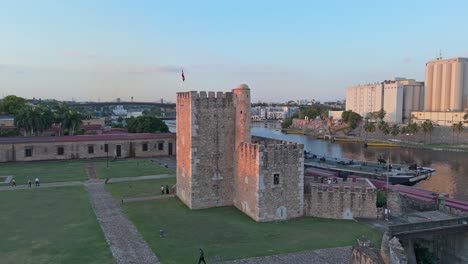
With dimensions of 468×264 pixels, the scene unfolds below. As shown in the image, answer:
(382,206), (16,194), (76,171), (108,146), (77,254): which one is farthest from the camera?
(108,146)

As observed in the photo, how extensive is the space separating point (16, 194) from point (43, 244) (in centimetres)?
1365

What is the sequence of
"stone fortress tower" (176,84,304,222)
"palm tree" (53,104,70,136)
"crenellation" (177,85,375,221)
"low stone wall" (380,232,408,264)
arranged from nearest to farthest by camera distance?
"low stone wall" (380,232,408,264), "crenellation" (177,85,375,221), "stone fortress tower" (176,84,304,222), "palm tree" (53,104,70,136)

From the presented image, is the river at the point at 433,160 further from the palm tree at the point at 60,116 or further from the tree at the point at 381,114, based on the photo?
the palm tree at the point at 60,116

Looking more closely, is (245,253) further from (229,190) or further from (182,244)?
(229,190)

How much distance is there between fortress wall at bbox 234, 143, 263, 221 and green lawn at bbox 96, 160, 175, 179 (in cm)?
1634

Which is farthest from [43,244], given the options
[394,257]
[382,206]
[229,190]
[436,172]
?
[436,172]

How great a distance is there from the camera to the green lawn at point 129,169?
42.5 meters

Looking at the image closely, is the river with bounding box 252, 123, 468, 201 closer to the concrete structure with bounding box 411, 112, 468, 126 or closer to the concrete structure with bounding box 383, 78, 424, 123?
the concrete structure with bounding box 411, 112, 468, 126

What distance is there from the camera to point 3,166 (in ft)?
156

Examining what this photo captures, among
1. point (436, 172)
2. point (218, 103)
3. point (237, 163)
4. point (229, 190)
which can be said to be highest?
point (218, 103)

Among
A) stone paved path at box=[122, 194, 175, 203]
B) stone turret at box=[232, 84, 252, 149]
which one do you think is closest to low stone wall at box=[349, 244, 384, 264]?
stone turret at box=[232, 84, 252, 149]

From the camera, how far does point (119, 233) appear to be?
22766 millimetres

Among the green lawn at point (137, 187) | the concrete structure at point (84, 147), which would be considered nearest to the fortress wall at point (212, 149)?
the green lawn at point (137, 187)

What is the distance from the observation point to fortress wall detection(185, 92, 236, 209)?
94.5 feet
